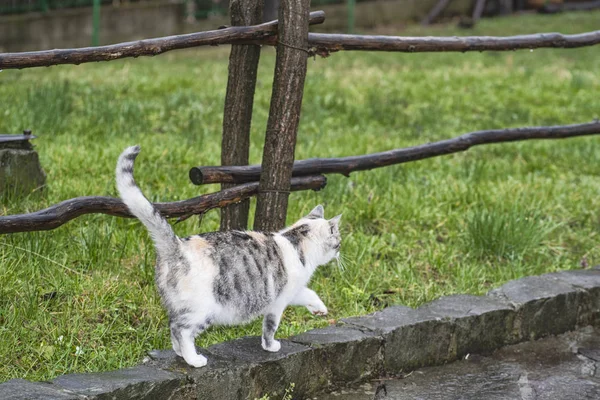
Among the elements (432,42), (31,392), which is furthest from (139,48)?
(432,42)

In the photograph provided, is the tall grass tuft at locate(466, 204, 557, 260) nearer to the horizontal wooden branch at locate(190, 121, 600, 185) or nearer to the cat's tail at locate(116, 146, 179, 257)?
A: the horizontal wooden branch at locate(190, 121, 600, 185)

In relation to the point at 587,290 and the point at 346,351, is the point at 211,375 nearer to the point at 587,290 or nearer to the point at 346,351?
the point at 346,351

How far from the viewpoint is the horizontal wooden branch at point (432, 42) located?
169 inches

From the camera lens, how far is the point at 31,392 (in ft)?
9.32

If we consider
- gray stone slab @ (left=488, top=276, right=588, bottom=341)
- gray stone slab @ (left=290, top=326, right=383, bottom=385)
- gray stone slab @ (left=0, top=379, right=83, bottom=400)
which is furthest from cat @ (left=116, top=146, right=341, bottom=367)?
gray stone slab @ (left=488, top=276, right=588, bottom=341)

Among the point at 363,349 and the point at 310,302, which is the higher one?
the point at 310,302

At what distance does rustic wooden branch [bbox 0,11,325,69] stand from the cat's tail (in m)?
0.61

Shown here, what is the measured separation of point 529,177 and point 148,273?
3.73 m

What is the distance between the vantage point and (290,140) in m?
4.05

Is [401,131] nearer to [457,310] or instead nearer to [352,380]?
[457,310]

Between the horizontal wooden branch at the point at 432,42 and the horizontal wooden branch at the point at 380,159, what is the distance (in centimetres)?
55

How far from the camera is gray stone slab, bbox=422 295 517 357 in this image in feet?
13.6

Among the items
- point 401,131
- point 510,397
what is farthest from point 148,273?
point 401,131

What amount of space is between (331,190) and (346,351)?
220cm
